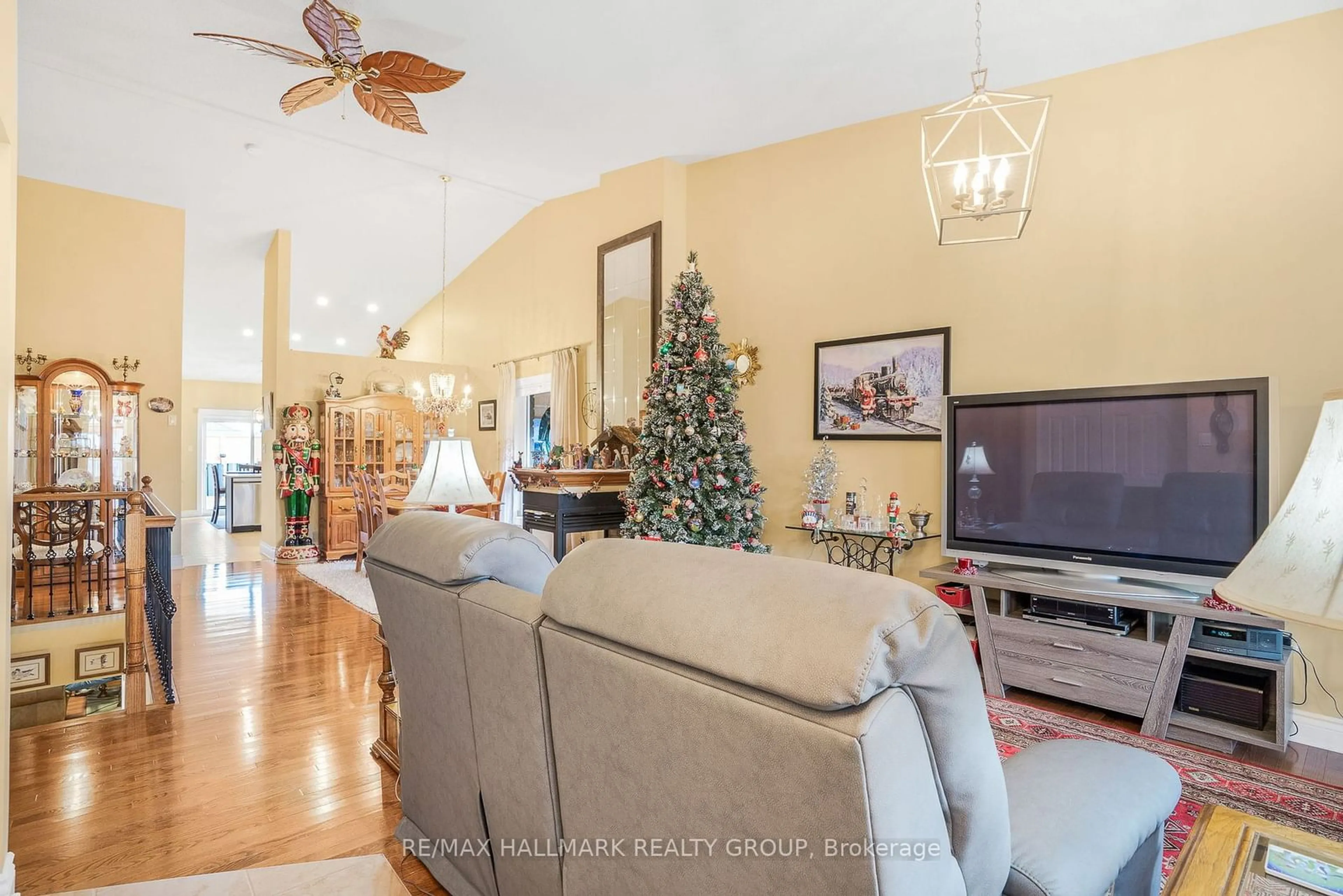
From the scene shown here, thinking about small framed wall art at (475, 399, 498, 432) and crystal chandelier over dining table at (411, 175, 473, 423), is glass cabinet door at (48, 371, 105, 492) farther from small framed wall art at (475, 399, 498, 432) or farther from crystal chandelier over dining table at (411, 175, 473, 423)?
small framed wall art at (475, 399, 498, 432)

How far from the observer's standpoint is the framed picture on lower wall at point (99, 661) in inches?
157

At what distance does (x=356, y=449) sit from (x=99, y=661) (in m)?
4.08

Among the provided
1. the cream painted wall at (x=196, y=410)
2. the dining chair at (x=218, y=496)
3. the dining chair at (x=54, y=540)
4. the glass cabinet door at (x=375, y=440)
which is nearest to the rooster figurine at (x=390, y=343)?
the glass cabinet door at (x=375, y=440)

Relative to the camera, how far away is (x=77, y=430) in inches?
230

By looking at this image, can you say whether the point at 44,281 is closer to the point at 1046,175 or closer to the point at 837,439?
the point at 837,439

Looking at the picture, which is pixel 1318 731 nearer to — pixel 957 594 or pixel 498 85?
pixel 957 594

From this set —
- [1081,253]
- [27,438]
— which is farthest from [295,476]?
[1081,253]

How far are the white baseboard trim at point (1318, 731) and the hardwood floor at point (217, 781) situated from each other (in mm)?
3481

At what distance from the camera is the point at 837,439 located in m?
4.37

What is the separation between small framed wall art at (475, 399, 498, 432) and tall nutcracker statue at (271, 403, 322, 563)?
202cm

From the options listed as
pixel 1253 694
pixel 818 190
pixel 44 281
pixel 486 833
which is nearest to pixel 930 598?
pixel 486 833

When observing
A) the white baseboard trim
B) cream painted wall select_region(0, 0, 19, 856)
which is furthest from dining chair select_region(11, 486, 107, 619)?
the white baseboard trim

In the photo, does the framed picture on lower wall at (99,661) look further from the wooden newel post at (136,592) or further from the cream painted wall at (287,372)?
the cream painted wall at (287,372)

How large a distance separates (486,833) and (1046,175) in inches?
154
